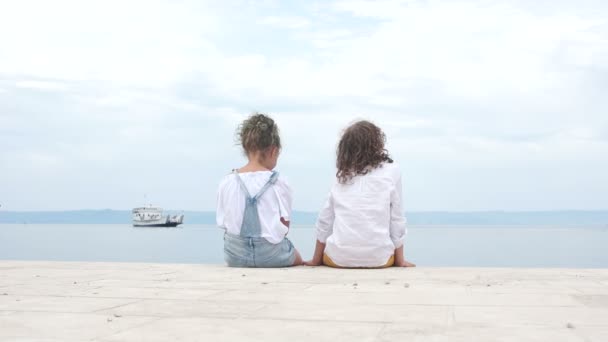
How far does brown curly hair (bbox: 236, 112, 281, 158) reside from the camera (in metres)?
6.88

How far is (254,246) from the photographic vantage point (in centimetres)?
693

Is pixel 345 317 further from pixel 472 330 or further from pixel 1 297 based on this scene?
pixel 1 297

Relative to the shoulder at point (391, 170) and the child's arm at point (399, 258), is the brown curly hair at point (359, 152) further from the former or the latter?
the child's arm at point (399, 258)

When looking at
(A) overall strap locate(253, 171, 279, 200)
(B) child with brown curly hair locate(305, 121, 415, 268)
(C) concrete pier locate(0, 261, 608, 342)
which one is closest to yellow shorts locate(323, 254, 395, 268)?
(B) child with brown curly hair locate(305, 121, 415, 268)

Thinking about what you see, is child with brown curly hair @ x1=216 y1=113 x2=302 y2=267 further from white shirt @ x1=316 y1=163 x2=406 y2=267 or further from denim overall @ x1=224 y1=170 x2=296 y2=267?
white shirt @ x1=316 y1=163 x2=406 y2=267

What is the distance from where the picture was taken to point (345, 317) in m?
3.79

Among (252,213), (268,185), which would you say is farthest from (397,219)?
(252,213)

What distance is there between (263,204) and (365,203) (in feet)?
3.07

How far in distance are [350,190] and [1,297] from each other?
319 cm

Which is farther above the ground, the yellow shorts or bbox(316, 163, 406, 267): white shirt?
bbox(316, 163, 406, 267): white shirt

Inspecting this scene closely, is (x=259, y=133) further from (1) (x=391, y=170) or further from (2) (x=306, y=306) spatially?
(2) (x=306, y=306)

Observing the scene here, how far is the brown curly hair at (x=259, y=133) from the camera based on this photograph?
688 cm

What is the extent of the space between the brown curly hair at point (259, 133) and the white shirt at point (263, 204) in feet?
0.80

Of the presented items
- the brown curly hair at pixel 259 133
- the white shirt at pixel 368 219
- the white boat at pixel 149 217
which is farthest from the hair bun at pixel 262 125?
the white boat at pixel 149 217
